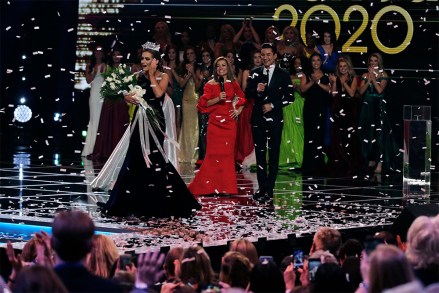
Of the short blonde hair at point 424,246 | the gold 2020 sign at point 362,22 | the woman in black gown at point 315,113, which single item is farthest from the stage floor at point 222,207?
the short blonde hair at point 424,246

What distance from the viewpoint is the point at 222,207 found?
1200 centimetres

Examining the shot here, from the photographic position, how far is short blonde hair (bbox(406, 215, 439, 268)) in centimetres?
564

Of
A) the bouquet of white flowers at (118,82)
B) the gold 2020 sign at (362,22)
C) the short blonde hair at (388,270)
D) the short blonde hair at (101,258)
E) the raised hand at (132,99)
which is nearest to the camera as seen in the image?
the short blonde hair at (388,270)

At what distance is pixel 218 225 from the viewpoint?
10469 mm

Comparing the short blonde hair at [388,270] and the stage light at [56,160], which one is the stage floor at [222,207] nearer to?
the stage light at [56,160]

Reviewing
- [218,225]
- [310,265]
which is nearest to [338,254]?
[310,265]

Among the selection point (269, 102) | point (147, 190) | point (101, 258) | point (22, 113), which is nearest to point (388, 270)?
point (101, 258)

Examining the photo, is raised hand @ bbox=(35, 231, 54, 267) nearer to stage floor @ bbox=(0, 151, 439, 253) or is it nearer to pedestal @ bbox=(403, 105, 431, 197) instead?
stage floor @ bbox=(0, 151, 439, 253)

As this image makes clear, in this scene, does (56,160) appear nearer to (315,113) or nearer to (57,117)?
(315,113)

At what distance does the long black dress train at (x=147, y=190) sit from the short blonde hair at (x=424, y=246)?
567 cm

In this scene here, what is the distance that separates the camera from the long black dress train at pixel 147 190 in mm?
11180

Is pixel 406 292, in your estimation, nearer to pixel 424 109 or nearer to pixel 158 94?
pixel 158 94

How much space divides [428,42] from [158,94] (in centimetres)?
705

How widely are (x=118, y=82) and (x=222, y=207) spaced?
5.50ft
